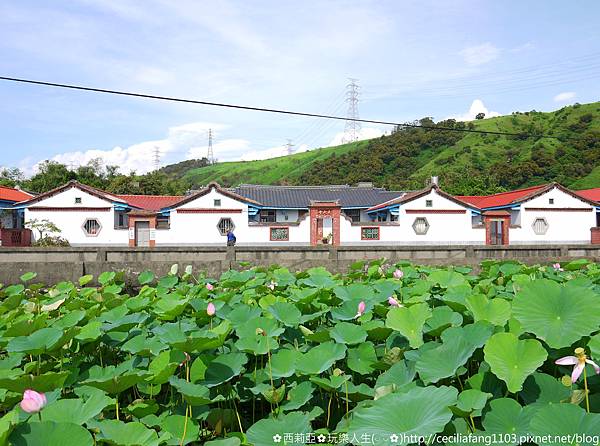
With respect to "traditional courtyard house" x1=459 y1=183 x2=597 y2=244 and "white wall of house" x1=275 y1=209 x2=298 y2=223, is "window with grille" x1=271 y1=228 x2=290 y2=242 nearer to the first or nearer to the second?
"white wall of house" x1=275 y1=209 x2=298 y2=223

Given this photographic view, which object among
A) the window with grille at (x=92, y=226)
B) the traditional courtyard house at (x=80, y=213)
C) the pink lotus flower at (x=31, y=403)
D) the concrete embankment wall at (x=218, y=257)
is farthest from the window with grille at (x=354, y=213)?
the pink lotus flower at (x=31, y=403)

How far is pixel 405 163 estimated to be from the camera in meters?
72.1

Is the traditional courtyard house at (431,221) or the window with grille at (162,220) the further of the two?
the window with grille at (162,220)

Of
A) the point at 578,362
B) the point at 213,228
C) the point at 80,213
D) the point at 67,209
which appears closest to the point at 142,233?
the point at 80,213

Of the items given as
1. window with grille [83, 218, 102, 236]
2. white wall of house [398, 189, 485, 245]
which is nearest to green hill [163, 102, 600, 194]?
white wall of house [398, 189, 485, 245]

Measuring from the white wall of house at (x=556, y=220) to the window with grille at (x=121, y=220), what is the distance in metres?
21.3

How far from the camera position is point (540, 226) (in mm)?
27875

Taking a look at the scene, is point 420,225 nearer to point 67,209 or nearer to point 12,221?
point 67,209

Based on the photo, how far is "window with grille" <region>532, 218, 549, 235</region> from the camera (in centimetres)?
2773

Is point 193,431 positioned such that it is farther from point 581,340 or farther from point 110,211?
point 110,211

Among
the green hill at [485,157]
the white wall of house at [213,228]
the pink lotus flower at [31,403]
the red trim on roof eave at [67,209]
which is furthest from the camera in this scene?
the green hill at [485,157]

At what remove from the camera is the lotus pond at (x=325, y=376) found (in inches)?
51.4

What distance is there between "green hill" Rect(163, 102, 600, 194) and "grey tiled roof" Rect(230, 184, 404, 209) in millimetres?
13433

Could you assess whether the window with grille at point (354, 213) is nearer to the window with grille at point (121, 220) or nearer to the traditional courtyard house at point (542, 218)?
the traditional courtyard house at point (542, 218)
